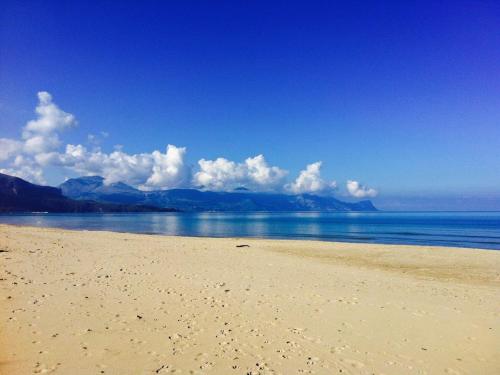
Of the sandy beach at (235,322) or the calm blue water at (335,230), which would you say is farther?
the calm blue water at (335,230)

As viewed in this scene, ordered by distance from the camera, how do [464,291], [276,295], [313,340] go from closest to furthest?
1. [313,340]
2. [276,295]
3. [464,291]

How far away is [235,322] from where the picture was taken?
36.1 ft

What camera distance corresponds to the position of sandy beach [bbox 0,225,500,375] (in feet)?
27.2

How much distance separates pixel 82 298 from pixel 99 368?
6.00 meters

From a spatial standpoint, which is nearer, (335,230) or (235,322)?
(235,322)

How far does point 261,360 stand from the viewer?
8469 millimetres

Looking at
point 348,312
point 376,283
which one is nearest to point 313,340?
point 348,312

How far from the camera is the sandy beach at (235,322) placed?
8297 mm

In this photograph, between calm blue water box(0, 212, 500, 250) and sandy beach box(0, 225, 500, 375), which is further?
calm blue water box(0, 212, 500, 250)

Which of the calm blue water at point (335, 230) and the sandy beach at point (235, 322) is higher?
the sandy beach at point (235, 322)

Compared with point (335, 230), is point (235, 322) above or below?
above

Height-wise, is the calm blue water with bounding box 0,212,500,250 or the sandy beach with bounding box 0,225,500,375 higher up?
the sandy beach with bounding box 0,225,500,375

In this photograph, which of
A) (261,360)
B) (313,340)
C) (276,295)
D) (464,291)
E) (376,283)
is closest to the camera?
(261,360)

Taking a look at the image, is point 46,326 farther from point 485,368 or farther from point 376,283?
point 376,283
